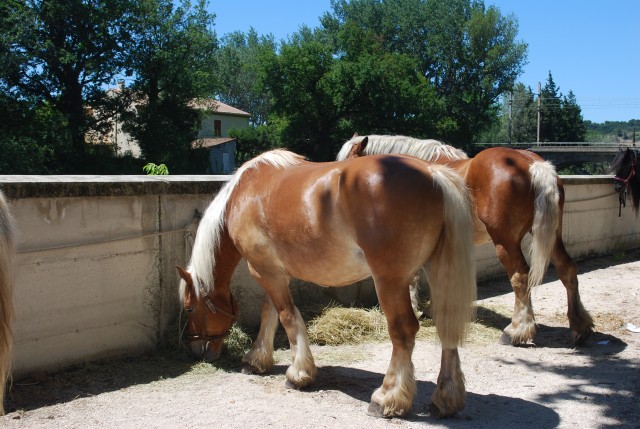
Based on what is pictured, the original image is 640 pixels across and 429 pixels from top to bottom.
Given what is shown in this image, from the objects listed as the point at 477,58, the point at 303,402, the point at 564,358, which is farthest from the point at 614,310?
the point at 477,58

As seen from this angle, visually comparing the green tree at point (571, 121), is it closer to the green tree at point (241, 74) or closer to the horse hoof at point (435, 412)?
the green tree at point (241, 74)

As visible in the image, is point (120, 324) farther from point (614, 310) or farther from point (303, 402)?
point (614, 310)

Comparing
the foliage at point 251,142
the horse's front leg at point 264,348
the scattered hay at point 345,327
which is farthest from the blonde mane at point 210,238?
the foliage at point 251,142

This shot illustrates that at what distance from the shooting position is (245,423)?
3.52 metres

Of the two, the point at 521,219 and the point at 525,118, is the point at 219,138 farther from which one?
the point at 521,219

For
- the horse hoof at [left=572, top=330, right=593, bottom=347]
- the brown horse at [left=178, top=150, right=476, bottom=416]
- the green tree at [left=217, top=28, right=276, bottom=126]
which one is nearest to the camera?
the brown horse at [left=178, top=150, right=476, bottom=416]

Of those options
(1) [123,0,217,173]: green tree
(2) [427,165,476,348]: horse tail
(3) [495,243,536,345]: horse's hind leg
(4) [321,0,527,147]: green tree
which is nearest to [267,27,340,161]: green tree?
(1) [123,0,217,173]: green tree

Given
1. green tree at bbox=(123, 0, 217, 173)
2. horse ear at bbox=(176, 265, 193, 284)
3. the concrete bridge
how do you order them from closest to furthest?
horse ear at bbox=(176, 265, 193, 284) < green tree at bbox=(123, 0, 217, 173) < the concrete bridge

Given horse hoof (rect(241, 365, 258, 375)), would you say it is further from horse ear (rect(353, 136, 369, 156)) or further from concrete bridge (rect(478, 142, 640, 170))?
concrete bridge (rect(478, 142, 640, 170))

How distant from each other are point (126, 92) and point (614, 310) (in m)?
31.4

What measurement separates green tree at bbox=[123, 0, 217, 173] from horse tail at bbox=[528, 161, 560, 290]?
97.9 ft

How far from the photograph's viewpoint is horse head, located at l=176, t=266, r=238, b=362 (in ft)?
14.8

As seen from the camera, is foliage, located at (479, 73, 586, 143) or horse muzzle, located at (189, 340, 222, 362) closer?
horse muzzle, located at (189, 340, 222, 362)

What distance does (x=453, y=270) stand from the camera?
351 cm
